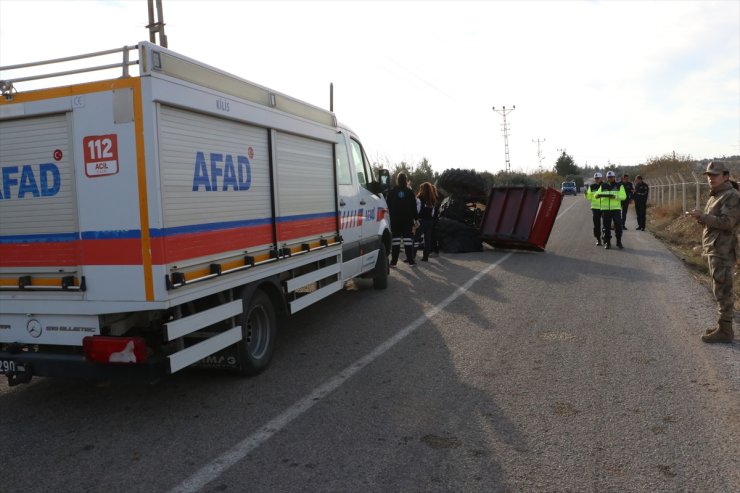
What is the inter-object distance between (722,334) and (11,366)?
6.86 metres

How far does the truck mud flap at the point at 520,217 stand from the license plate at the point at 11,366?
1162 cm

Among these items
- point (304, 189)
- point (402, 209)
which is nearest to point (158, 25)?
point (402, 209)

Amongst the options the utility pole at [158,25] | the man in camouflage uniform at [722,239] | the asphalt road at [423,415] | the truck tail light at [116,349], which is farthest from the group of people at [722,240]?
the utility pole at [158,25]

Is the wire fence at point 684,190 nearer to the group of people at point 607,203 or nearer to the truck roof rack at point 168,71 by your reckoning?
the group of people at point 607,203

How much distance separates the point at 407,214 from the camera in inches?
496

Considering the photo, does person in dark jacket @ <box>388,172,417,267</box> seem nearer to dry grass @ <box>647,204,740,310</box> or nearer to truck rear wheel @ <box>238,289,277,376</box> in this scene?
dry grass @ <box>647,204,740,310</box>

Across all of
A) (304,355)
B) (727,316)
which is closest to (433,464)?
(304,355)

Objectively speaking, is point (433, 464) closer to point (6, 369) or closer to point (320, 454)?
point (320, 454)

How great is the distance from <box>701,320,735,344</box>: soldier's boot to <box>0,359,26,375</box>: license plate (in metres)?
6.65

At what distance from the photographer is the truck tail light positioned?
426cm

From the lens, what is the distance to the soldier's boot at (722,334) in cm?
626

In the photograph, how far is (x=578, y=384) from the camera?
16.8ft

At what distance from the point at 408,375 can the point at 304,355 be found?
53.1 inches

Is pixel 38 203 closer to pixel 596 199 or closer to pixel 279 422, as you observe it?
pixel 279 422
